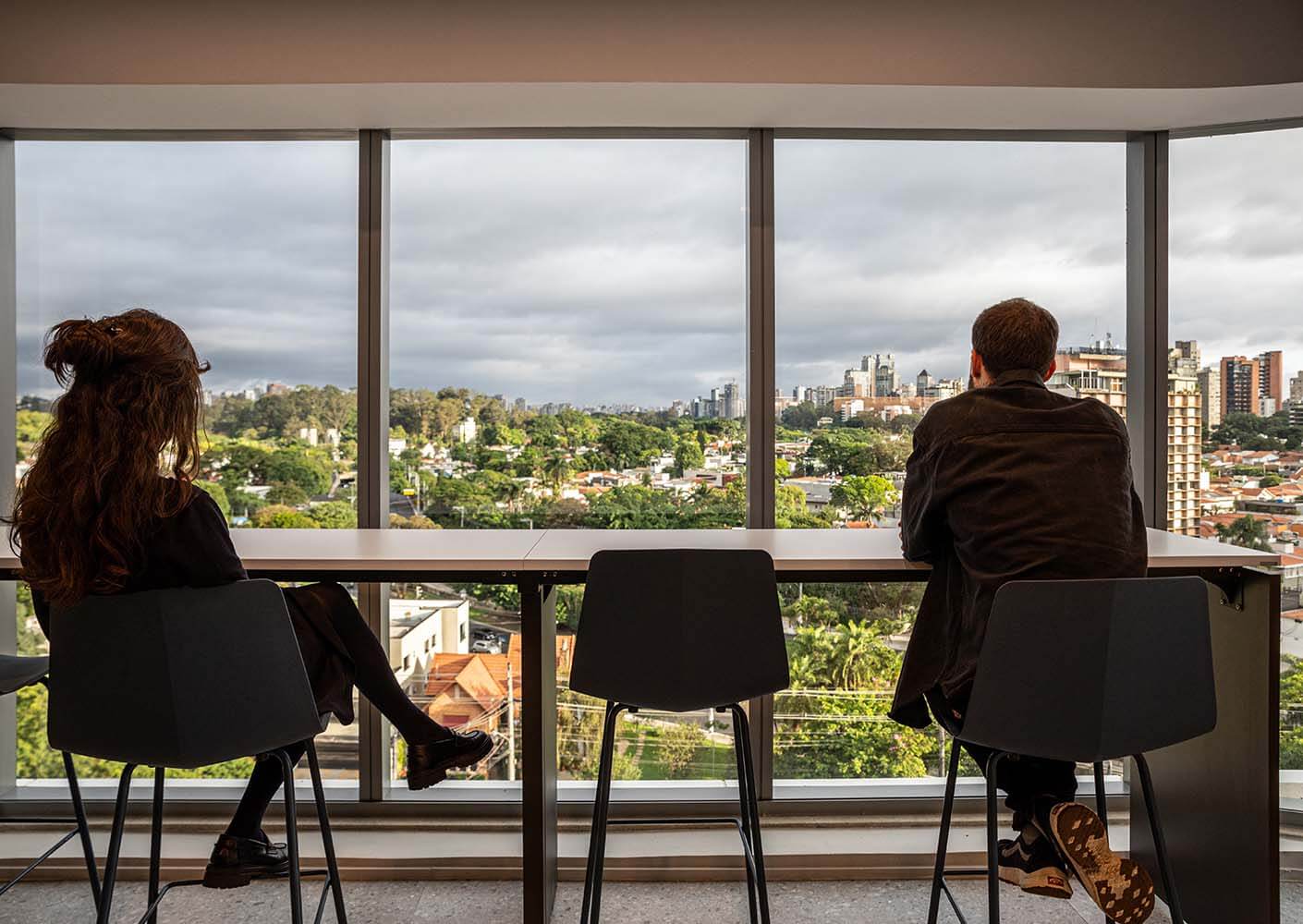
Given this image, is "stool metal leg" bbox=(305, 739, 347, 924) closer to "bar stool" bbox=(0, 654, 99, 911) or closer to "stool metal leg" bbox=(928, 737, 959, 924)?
"bar stool" bbox=(0, 654, 99, 911)

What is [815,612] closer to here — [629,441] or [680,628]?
[629,441]

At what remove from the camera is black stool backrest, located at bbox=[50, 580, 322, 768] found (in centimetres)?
144

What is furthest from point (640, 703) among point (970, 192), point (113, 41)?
point (113, 41)

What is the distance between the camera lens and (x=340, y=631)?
1.89 m

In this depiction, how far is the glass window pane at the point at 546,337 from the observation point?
2.83 meters

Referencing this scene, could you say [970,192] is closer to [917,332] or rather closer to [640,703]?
→ [917,332]

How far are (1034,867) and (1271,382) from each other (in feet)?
6.62

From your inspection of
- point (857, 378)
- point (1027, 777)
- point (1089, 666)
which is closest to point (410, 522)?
point (857, 378)

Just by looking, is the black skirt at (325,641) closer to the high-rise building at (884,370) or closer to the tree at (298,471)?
the tree at (298,471)

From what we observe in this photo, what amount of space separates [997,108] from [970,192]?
0.31 m

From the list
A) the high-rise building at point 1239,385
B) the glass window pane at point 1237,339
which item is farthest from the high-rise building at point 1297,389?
the high-rise building at point 1239,385

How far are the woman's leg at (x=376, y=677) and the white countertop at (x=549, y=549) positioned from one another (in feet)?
0.49

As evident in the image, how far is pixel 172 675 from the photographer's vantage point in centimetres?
144

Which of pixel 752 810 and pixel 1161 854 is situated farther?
pixel 752 810
